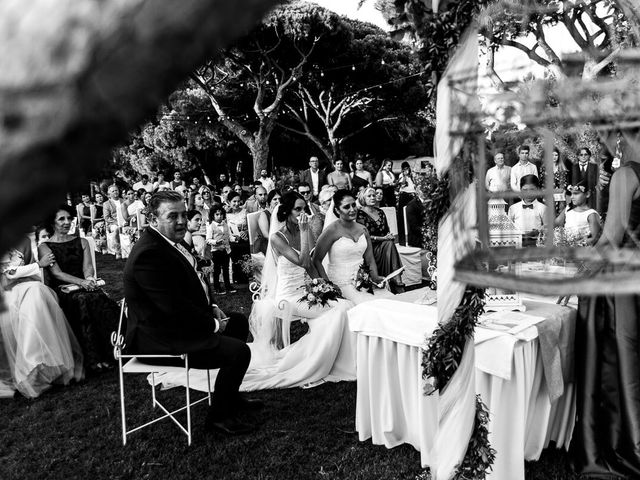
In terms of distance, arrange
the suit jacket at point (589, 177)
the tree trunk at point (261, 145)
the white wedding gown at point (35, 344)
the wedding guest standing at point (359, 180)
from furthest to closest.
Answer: the tree trunk at point (261, 145) → the wedding guest standing at point (359, 180) → the white wedding gown at point (35, 344) → the suit jacket at point (589, 177)

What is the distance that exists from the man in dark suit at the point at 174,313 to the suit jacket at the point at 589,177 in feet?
9.55

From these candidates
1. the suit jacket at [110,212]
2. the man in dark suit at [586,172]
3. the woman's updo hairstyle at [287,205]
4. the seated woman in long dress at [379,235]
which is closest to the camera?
the man in dark suit at [586,172]

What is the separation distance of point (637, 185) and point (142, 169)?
3074cm

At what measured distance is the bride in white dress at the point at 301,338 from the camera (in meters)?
5.25

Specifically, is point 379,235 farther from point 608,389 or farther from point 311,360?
point 608,389

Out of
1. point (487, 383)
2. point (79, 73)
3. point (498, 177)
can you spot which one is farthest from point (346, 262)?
point (79, 73)

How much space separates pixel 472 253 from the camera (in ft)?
2.95

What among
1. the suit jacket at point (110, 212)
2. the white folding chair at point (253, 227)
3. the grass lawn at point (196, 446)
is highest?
the suit jacket at point (110, 212)

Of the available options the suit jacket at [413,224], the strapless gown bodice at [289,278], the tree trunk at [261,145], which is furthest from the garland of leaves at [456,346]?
the tree trunk at [261,145]

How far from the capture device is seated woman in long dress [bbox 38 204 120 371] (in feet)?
18.9

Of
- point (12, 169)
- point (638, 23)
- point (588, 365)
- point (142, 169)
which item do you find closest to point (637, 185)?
point (588, 365)

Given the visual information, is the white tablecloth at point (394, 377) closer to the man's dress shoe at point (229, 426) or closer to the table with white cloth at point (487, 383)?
the table with white cloth at point (487, 383)

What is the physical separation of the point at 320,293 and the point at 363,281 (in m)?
0.59

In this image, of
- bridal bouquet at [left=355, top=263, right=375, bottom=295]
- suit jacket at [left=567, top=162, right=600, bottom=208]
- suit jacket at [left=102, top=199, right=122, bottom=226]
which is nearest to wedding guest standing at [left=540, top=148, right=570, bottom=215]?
suit jacket at [left=567, top=162, right=600, bottom=208]
